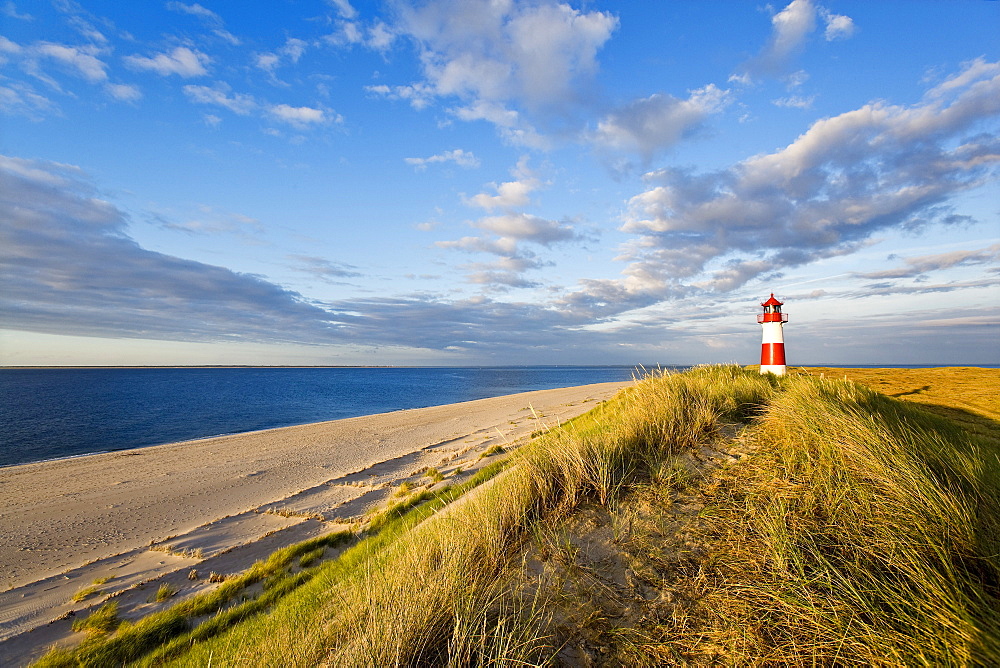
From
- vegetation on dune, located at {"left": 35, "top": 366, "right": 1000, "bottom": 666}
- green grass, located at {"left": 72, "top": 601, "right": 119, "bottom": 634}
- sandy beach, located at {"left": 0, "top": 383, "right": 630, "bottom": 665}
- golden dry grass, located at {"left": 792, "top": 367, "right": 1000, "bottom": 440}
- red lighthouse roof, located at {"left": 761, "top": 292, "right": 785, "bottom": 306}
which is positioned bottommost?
sandy beach, located at {"left": 0, "top": 383, "right": 630, "bottom": 665}

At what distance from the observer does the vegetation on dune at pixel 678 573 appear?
2.28m

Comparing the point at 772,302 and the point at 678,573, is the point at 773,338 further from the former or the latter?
the point at 678,573

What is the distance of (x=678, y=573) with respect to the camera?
302 centimetres

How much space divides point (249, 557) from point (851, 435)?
29.8ft

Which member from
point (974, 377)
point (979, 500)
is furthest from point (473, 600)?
point (974, 377)

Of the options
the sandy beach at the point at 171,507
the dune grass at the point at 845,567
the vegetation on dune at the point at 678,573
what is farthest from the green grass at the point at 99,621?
the dune grass at the point at 845,567

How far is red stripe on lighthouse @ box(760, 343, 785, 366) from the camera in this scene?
12305 millimetres

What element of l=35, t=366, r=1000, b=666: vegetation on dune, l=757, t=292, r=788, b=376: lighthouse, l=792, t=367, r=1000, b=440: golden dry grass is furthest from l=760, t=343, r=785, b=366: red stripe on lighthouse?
l=35, t=366, r=1000, b=666: vegetation on dune

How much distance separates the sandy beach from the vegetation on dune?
227cm

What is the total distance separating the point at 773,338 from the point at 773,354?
0.49 meters

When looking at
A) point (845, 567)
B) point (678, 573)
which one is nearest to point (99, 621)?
point (678, 573)

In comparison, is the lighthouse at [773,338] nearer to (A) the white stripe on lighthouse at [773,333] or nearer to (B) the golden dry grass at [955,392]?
(A) the white stripe on lighthouse at [773,333]

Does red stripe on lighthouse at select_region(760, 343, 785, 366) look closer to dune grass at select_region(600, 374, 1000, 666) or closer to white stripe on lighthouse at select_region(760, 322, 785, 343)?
white stripe on lighthouse at select_region(760, 322, 785, 343)

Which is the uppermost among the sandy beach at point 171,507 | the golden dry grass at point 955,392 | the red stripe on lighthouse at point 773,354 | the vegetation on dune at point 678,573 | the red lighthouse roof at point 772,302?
the red lighthouse roof at point 772,302
